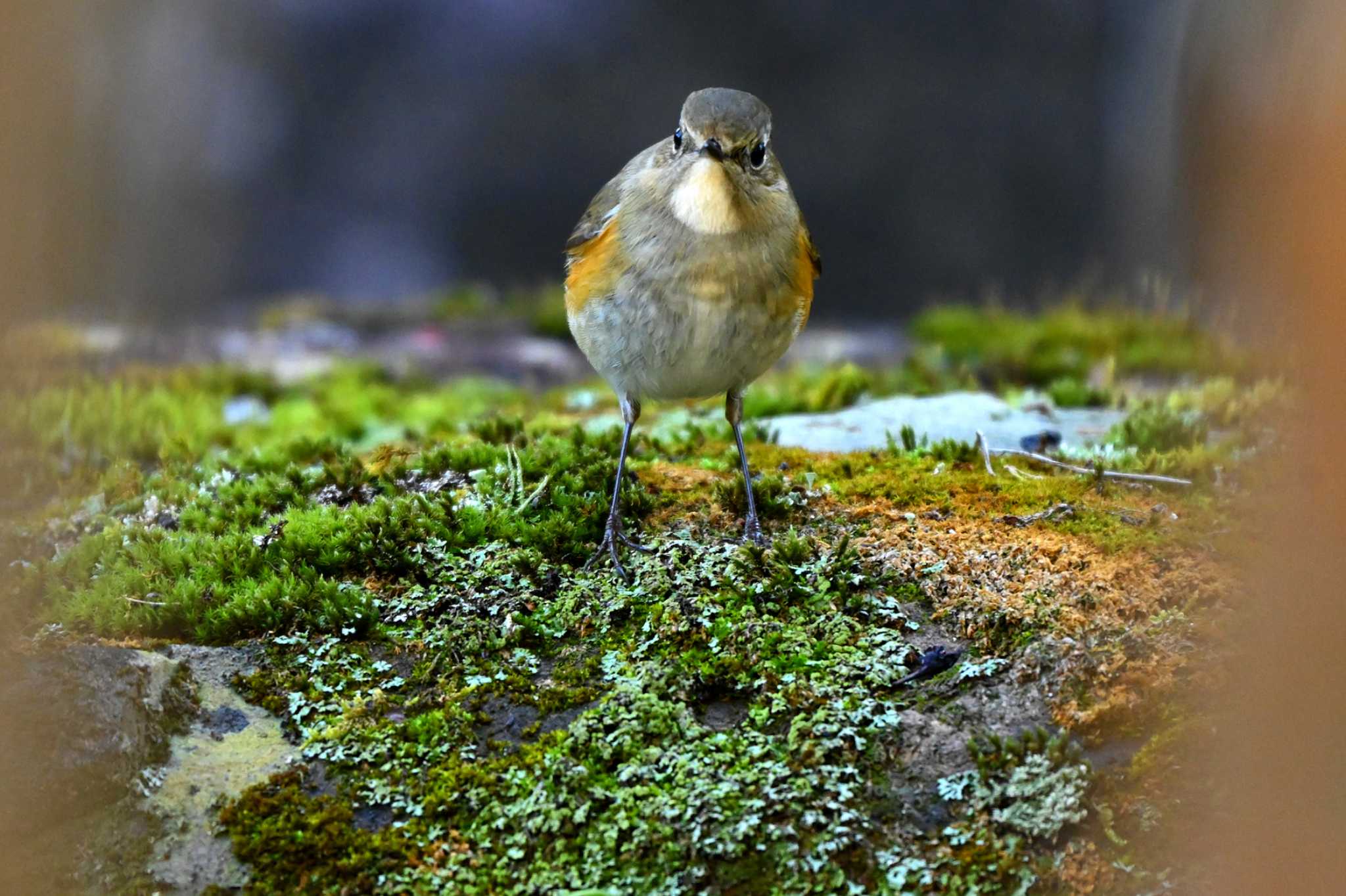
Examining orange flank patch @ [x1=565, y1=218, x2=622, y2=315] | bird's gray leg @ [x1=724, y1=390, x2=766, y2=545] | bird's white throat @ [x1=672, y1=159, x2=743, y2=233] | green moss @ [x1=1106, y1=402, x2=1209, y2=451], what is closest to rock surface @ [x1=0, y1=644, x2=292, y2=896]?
bird's gray leg @ [x1=724, y1=390, x2=766, y2=545]

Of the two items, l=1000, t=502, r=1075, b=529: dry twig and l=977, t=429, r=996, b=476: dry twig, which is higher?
l=977, t=429, r=996, b=476: dry twig

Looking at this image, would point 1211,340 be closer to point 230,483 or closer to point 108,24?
point 230,483

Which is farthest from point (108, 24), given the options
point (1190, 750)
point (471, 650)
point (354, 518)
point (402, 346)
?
point (1190, 750)

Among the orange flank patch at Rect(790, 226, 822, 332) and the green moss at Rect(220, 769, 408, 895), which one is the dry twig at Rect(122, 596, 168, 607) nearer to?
the green moss at Rect(220, 769, 408, 895)

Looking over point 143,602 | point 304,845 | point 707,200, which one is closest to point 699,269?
point 707,200

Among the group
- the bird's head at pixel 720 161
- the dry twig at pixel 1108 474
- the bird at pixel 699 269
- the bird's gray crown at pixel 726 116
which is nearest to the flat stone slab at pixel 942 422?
the dry twig at pixel 1108 474

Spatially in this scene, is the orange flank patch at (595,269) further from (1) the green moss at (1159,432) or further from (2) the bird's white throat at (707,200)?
(1) the green moss at (1159,432)

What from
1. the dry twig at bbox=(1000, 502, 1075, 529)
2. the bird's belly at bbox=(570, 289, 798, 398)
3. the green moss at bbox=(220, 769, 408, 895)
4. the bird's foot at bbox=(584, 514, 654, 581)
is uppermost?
the bird's belly at bbox=(570, 289, 798, 398)
